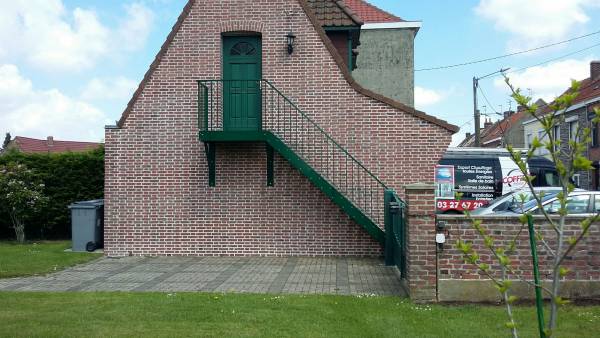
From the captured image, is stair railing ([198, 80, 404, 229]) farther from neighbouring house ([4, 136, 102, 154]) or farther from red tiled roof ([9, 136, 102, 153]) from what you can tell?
red tiled roof ([9, 136, 102, 153])

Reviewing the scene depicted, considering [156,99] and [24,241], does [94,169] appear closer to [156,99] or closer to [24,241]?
[24,241]

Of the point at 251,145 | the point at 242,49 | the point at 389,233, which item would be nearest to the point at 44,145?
the point at 242,49

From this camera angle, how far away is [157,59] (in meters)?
13.4

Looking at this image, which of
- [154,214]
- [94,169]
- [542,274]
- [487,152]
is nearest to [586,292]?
[542,274]

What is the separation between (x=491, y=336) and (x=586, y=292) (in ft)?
8.48

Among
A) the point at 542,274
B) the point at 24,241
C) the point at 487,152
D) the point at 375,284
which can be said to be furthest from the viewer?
the point at 487,152

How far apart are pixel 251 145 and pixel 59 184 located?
7.47 metres

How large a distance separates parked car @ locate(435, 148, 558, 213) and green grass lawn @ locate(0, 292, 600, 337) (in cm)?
991

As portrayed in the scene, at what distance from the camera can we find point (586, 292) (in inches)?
319

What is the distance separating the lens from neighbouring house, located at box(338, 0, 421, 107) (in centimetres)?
2325

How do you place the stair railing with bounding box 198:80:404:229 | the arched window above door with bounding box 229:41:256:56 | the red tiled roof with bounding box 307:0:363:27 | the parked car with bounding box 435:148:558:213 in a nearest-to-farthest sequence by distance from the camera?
the stair railing with bounding box 198:80:404:229, the arched window above door with bounding box 229:41:256:56, the red tiled roof with bounding box 307:0:363:27, the parked car with bounding box 435:148:558:213

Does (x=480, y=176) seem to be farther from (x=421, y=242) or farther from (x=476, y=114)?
(x=476, y=114)

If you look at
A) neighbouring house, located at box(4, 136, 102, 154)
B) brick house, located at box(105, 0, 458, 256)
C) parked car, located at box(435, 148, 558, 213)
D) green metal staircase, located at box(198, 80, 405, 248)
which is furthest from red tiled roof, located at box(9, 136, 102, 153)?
green metal staircase, located at box(198, 80, 405, 248)

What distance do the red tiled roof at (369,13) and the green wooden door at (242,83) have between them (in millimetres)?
10958
